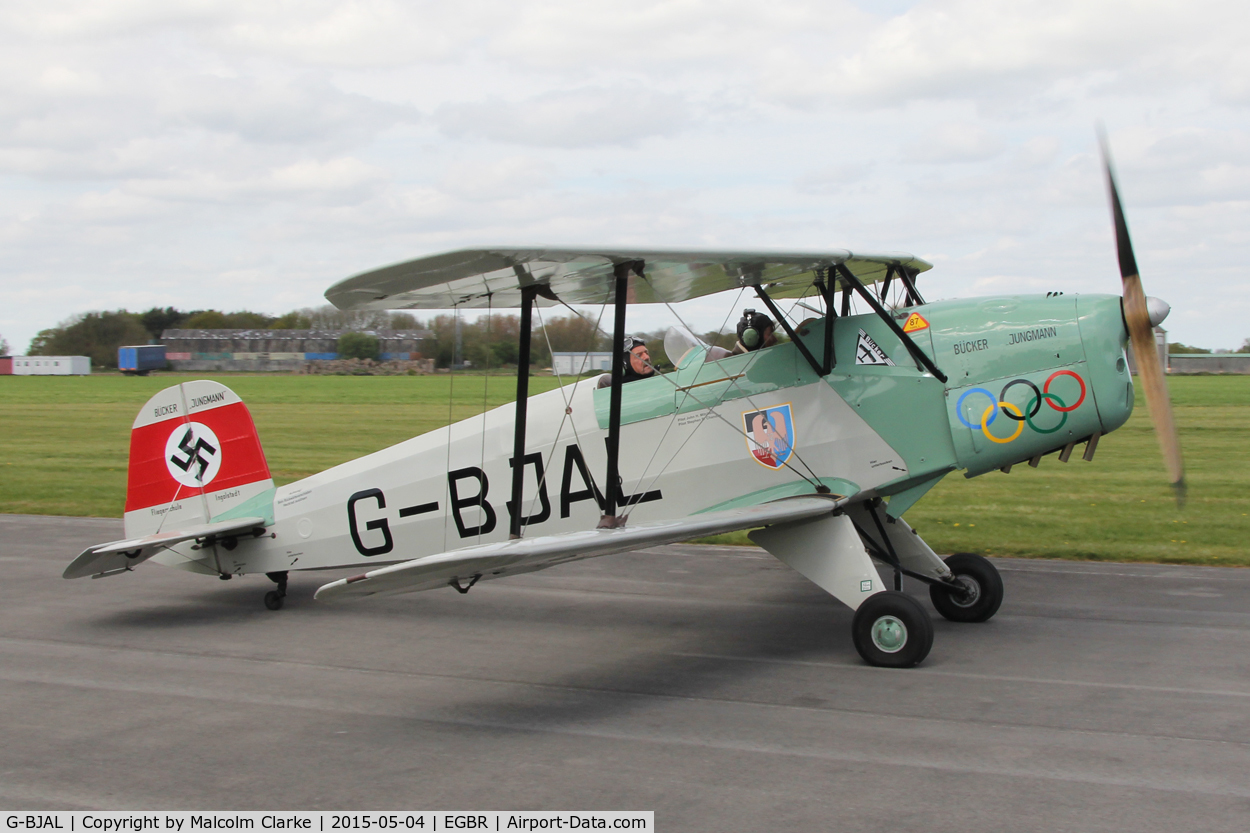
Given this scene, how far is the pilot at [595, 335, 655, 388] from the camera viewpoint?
24.5 ft

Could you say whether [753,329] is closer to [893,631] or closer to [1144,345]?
[893,631]

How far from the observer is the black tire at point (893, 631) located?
243 inches

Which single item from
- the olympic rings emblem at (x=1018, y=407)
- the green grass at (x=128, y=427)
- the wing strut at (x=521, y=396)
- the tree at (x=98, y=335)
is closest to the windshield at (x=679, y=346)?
the green grass at (x=128, y=427)

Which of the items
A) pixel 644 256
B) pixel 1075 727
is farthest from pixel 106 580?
pixel 1075 727

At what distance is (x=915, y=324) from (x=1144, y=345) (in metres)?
1.42

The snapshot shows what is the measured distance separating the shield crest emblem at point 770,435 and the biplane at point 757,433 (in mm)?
16

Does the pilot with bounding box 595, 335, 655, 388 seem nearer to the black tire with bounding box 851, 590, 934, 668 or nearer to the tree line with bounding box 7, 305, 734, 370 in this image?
the tree line with bounding box 7, 305, 734, 370

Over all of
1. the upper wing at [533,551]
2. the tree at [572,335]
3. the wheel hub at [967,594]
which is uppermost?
the tree at [572,335]

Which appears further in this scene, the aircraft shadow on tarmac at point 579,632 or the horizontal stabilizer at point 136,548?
the horizontal stabilizer at point 136,548

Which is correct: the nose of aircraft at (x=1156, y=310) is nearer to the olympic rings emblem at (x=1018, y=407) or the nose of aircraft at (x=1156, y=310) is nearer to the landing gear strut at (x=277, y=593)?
the olympic rings emblem at (x=1018, y=407)

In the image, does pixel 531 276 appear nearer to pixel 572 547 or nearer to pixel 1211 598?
pixel 572 547

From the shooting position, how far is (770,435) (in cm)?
704

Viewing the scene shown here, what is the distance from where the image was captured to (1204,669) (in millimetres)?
6098

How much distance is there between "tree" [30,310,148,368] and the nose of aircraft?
90.2 meters
